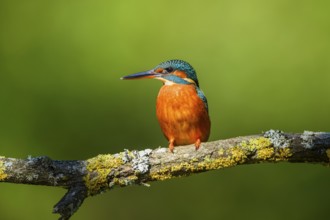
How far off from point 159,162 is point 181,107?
120cm

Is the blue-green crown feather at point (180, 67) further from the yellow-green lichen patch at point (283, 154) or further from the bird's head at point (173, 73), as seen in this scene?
the yellow-green lichen patch at point (283, 154)

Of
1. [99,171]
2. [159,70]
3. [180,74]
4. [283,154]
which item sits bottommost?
[283,154]

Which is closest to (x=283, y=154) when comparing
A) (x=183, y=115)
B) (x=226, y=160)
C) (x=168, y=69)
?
(x=226, y=160)

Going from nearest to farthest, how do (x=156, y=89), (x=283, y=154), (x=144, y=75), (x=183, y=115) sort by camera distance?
1. (x=283, y=154)
2. (x=183, y=115)
3. (x=144, y=75)
4. (x=156, y=89)

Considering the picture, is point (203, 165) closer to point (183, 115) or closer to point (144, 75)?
point (183, 115)

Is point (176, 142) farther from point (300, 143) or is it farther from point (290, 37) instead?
point (290, 37)

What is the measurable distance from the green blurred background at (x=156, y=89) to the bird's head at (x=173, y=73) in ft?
2.66

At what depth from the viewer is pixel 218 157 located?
4.46m

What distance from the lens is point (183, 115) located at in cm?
558

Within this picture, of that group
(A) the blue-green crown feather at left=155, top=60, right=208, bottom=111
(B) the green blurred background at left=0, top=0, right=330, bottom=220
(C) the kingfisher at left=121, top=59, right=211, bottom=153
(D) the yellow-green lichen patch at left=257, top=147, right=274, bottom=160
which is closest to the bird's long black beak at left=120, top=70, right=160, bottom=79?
(C) the kingfisher at left=121, top=59, right=211, bottom=153

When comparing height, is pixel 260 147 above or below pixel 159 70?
below

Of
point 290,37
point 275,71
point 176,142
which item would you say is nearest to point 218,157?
point 176,142

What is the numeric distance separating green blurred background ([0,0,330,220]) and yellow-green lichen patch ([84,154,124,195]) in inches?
67.1

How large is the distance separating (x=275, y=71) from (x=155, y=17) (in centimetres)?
162
